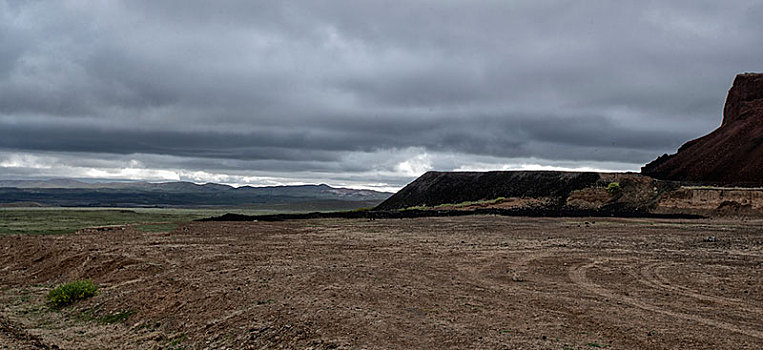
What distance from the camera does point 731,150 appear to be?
59.9 metres

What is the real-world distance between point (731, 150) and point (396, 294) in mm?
60141

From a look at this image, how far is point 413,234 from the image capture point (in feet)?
96.2

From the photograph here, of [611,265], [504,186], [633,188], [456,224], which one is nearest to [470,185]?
[504,186]

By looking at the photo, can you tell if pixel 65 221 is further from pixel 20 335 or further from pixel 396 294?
pixel 396 294

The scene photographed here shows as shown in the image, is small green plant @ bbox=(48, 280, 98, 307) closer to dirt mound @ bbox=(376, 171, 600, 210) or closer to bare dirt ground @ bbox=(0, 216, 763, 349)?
bare dirt ground @ bbox=(0, 216, 763, 349)

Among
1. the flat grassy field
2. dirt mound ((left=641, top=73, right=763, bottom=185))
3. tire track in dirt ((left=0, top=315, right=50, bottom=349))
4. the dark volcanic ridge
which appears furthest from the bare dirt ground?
dirt mound ((left=641, top=73, right=763, bottom=185))

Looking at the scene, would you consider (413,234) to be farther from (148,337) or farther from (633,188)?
(633,188)

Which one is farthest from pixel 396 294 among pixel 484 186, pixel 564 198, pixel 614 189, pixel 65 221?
pixel 484 186

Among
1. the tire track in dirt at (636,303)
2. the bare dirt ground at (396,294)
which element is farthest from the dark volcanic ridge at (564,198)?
the tire track in dirt at (636,303)

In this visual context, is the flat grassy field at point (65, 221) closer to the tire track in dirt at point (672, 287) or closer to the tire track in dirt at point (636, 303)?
the tire track in dirt at point (636, 303)

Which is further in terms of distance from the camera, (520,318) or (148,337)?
(148,337)

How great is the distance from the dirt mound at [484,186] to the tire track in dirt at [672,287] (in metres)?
40.0

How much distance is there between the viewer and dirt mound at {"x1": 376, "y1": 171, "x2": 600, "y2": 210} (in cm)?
6312

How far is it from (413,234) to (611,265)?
44.5ft
